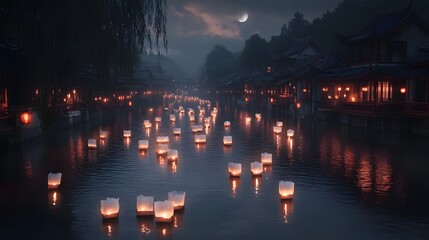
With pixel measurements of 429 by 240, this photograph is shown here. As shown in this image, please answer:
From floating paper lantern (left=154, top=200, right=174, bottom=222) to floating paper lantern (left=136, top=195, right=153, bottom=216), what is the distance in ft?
1.70

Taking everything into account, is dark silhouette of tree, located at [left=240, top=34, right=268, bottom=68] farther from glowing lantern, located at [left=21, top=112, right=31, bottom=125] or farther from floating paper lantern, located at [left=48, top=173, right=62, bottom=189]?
floating paper lantern, located at [left=48, top=173, right=62, bottom=189]

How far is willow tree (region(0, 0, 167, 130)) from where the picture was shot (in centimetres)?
748

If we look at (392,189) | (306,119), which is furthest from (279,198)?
(306,119)

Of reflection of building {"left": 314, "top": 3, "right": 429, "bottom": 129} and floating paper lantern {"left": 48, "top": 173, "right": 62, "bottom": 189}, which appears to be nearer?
floating paper lantern {"left": 48, "top": 173, "right": 62, "bottom": 189}

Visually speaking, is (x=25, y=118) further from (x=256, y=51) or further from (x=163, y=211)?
(x=256, y=51)

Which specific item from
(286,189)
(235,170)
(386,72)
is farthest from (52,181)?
(386,72)

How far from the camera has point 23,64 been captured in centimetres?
798

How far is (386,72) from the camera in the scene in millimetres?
29094

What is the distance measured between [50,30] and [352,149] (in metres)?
16.1

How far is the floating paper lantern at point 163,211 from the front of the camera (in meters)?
8.81

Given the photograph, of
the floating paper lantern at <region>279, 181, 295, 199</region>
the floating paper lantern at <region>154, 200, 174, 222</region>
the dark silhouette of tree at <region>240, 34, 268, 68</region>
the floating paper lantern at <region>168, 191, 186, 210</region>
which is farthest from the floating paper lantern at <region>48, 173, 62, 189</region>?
the dark silhouette of tree at <region>240, 34, 268, 68</region>

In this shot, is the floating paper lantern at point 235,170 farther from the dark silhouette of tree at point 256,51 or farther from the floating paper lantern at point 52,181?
the dark silhouette of tree at point 256,51

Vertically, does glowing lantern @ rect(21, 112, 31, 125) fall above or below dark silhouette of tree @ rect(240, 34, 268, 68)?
below

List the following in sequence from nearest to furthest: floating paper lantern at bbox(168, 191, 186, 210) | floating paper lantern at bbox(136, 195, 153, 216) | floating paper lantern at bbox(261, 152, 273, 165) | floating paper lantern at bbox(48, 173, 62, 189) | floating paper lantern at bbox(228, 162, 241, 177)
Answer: floating paper lantern at bbox(136, 195, 153, 216) < floating paper lantern at bbox(168, 191, 186, 210) < floating paper lantern at bbox(48, 173, 62, 189) < floating paper lantern at bbox(228, 162, 241, 177) < floating paper lantern at bbox(261, 152, 273, 165)
